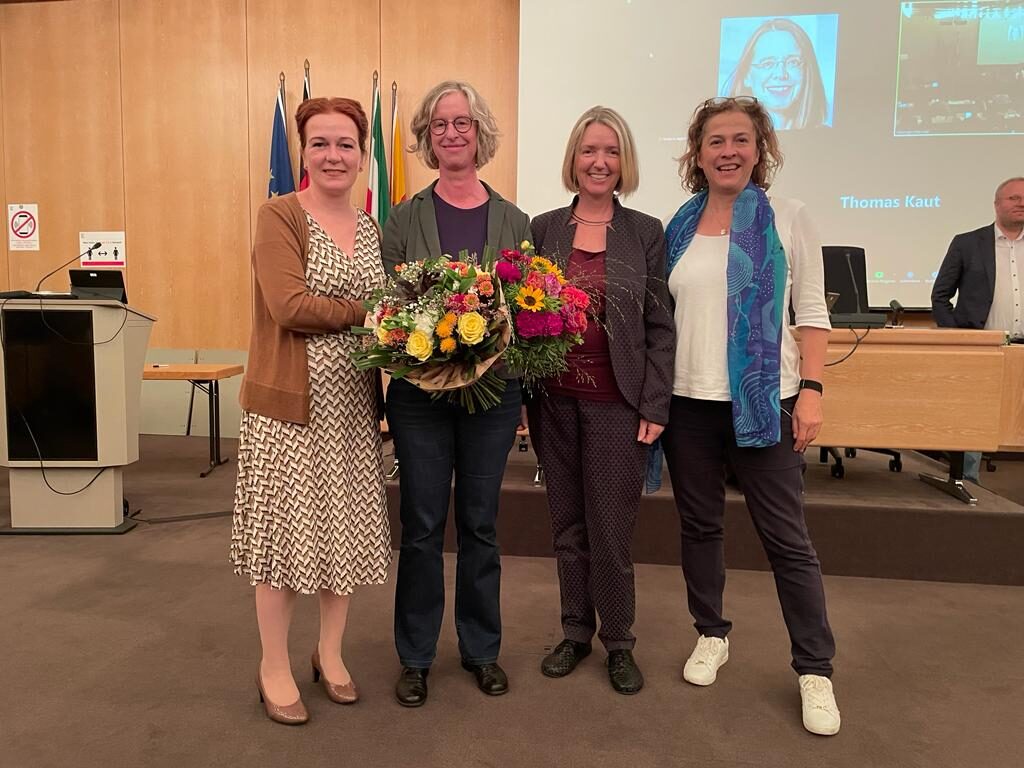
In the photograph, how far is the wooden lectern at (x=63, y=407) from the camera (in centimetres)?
354

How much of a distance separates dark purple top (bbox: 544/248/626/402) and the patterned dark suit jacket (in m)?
0.03

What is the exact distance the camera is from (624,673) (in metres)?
2.15

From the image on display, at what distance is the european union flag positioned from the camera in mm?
6066

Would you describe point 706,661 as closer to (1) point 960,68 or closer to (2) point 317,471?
(2) point 317,471

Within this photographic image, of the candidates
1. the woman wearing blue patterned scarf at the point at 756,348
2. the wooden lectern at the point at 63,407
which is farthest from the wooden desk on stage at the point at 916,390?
the wooden lectern at the point at 63,407

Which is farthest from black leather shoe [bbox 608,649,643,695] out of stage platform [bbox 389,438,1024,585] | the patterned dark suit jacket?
stage platform [bbox 389,438,1024,585]

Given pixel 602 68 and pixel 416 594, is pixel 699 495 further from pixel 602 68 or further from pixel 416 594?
pixel 602 68

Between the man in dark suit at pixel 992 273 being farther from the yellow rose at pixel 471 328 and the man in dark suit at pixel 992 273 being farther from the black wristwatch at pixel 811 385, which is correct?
the yellow rose at pixel 471 328

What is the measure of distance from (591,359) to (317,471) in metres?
0.82

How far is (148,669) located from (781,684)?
196cm

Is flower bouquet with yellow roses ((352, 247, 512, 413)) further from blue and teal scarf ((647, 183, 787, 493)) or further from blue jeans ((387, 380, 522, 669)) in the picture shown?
blue and teal scarf ((647, 183, 787, 493))

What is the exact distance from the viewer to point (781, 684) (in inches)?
86.8

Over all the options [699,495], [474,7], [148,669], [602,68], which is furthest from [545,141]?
[148,669]

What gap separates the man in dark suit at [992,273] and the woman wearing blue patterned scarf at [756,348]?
3.23 meters
